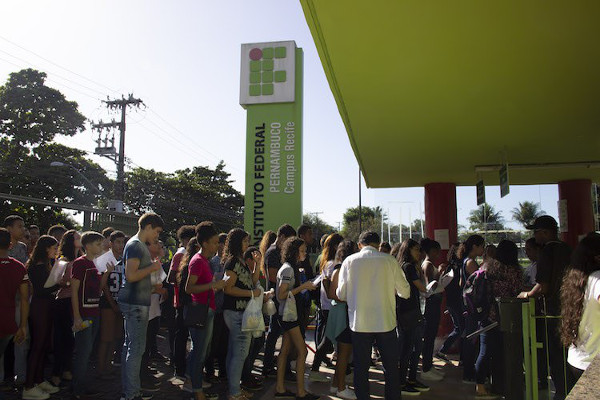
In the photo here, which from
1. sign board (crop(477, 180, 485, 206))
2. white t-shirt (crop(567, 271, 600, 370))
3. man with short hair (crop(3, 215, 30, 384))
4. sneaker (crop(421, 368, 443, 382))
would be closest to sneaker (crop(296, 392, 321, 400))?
sneaker (crop(421, 368, 443, 382))

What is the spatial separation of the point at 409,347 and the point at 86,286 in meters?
3.65

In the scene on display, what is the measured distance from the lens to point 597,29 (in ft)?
11.9

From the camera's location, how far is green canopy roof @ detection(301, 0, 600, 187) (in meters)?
3.47

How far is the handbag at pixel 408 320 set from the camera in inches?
212

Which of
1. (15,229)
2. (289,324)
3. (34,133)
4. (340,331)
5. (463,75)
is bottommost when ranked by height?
(340,331)

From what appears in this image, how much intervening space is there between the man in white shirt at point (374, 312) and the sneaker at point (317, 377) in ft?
4.95

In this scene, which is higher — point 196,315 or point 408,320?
point 196,315

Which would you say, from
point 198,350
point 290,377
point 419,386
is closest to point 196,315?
point 198,350

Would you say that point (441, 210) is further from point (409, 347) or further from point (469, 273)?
point (409, 347)

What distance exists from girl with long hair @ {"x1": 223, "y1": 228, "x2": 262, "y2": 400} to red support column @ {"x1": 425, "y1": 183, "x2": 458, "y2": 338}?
630cm

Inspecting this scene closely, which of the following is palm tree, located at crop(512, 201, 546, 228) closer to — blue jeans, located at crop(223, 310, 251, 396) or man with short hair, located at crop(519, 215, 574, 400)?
man with short hair, located at crop(519, 215, 574, 400)

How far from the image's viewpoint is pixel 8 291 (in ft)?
14.5

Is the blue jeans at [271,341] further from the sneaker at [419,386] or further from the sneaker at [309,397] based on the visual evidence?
the sneaker at [419,386]

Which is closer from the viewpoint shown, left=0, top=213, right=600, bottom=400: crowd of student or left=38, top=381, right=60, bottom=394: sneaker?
left=0, top=213, right=600, bottom=400: crowd of student
